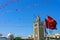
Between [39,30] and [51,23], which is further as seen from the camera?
[39,30]

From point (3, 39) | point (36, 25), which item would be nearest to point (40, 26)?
point (36, 25)

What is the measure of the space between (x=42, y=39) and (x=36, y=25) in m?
6.18

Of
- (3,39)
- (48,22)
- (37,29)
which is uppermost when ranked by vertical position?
(37,29)

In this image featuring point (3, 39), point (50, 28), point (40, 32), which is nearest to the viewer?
point (50, 28)

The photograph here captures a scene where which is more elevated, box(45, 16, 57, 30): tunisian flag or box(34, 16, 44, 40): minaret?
box(34, 16, 44, 40): minaret

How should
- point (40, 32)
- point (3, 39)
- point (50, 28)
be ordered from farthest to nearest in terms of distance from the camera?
point (40, 32) → point (3, 39) → point (50, 28)

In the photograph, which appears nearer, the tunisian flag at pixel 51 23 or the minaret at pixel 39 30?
the tunisian flag at pixel 51 23

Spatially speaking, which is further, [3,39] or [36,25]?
[36,25]

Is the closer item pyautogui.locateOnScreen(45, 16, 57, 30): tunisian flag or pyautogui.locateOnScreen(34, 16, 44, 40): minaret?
pyautogui.locateOnScreen(45, 16, 57, 30): tunisian flag

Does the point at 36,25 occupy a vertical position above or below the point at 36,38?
above

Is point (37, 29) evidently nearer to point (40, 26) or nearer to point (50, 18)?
point (40, 26)

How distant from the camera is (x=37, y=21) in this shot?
275ft

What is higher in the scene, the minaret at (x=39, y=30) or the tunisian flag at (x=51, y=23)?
the minaret at (x=39, y=30)

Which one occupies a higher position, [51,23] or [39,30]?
[39,30]
